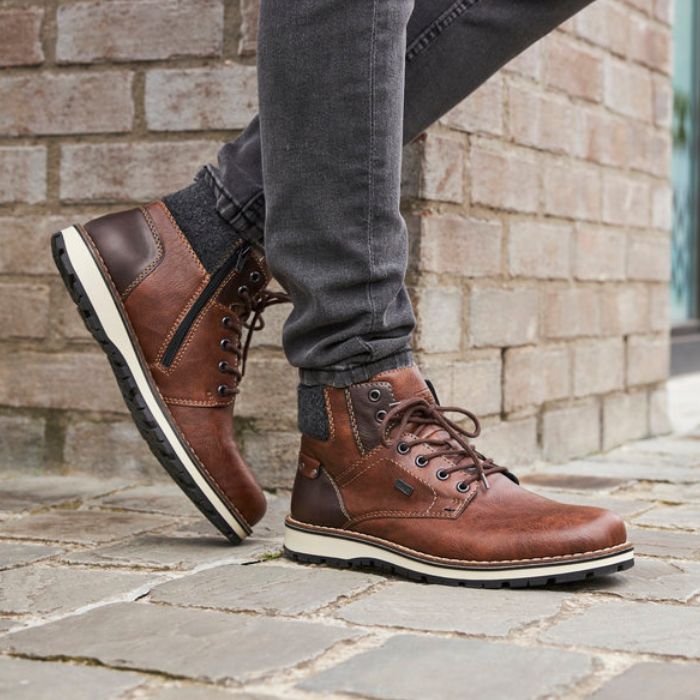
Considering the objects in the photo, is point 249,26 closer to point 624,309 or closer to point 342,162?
point 342,162

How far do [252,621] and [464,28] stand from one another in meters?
0.89

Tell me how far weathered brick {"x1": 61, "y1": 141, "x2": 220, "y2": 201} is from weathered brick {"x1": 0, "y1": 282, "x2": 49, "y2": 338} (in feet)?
0.69

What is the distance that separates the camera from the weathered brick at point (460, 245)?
2.53 metres

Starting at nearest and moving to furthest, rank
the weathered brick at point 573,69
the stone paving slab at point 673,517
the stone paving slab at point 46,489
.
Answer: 1. the stone paving slab at point 673,517
2. the stone paving slab at point 46,489
3. the weathered brick at point 573,69

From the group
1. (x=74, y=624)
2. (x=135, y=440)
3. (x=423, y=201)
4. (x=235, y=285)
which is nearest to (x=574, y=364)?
(x=423, y=201)

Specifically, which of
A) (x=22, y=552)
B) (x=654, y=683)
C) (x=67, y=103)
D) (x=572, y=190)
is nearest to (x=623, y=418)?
(x=572, y=190)

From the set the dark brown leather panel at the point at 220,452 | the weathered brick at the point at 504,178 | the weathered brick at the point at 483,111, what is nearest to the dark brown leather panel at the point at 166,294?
the dark brown leather panel at the point at 220,452

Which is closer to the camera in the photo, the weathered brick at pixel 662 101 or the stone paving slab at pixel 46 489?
the stone paving slab at pixel 46 489

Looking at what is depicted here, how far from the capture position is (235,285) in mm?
1941

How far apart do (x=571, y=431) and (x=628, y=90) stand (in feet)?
3.12

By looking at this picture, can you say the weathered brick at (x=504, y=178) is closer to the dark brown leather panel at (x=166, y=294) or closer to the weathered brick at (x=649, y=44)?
the weathered brick at (x=649, y=44)

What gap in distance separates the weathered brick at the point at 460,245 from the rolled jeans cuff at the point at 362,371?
0.71 meters

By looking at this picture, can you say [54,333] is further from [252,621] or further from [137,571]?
[252,621]

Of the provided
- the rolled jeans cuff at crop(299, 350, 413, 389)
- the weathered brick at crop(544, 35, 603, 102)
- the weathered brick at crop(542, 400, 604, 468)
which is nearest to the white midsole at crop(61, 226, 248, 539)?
the rolled jeans cuff at crop(299, 350, 413, 389)
